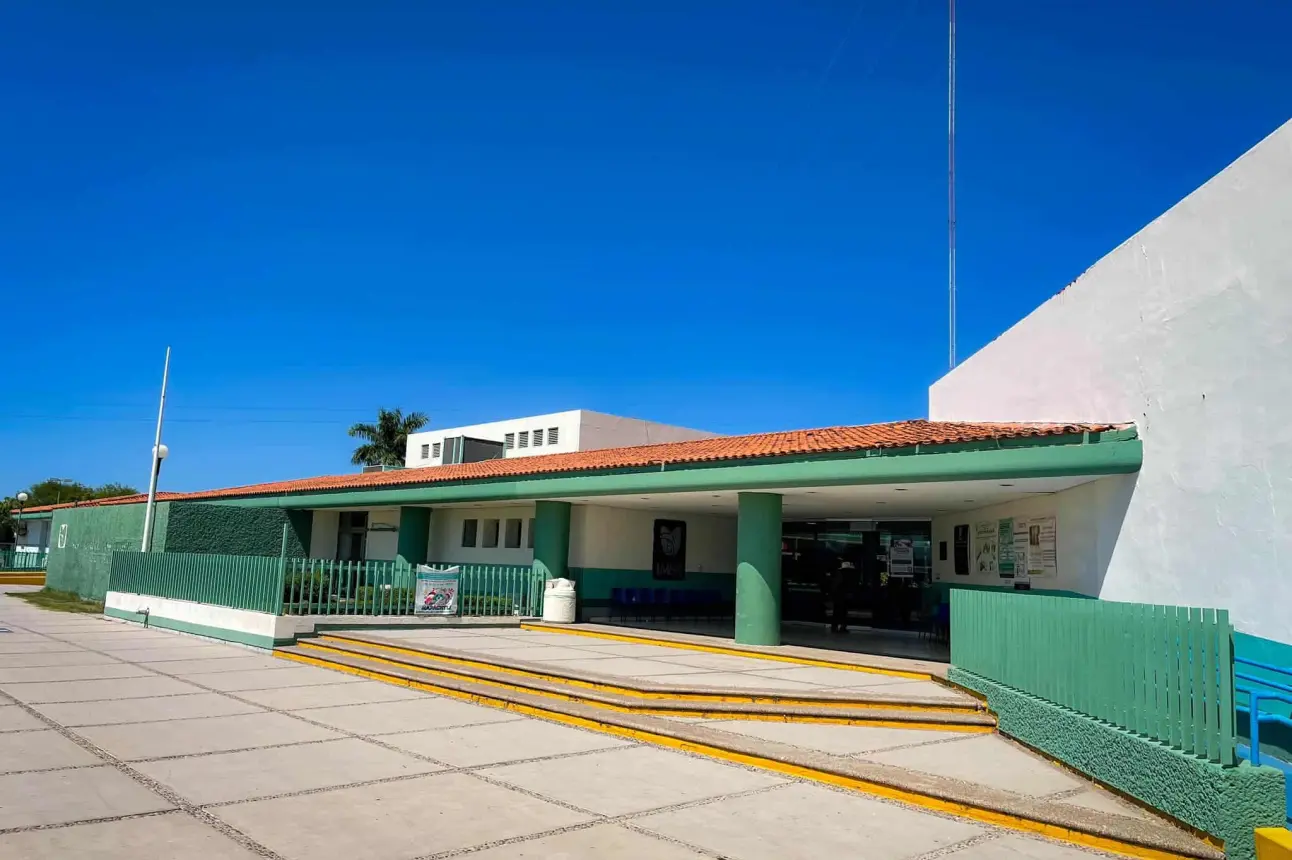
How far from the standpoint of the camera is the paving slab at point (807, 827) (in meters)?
5.67

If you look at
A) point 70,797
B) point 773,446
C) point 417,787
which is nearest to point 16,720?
point 70,797

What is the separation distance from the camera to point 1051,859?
5711mm

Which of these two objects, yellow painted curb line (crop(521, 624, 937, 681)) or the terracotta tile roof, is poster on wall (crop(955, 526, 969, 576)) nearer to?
the terracotta tile roof

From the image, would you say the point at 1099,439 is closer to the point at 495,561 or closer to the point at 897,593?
the point at 897,593

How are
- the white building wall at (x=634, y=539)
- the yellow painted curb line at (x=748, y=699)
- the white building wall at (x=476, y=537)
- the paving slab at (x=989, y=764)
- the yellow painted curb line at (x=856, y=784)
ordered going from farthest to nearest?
1. the white building wall at (x=476, y=537)
2. the white building wall at (x=634, y=539)
3. the yellow painted curb line at (x=748, y=699)
4. the paving slab at (x=989, y=764)
5. the yellow painted curb line at (x=856, y=784)

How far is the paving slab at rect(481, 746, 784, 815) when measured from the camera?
6699 mm

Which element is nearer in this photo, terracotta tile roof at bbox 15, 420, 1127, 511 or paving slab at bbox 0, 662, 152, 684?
paving slab at bbox 0, 662, 152, 684

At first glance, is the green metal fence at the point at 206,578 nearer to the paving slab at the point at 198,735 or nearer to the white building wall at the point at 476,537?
the paving slab at the point at 198,735

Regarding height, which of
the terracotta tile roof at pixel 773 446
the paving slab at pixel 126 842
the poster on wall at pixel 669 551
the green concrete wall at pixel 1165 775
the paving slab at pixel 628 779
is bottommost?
the paving slab at pixel 126 842

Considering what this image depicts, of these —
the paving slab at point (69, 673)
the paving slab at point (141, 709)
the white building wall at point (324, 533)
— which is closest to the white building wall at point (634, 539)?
the paving slab at point (69, 673)

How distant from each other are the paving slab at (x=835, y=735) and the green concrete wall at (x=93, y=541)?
65.2 ft

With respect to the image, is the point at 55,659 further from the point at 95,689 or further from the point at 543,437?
the point at 543,437

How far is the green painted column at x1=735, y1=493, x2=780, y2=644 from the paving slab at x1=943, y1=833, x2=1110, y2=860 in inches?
384

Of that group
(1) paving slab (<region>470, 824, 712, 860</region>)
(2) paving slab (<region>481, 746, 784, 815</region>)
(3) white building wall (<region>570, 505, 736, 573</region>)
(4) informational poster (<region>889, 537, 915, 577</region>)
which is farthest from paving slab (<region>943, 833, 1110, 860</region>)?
(3) white building wall (<region>570, 505, 736, 573</region>)
